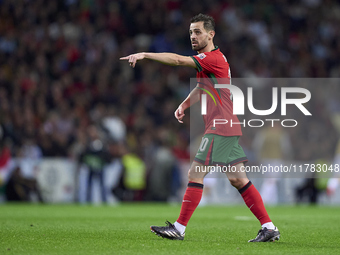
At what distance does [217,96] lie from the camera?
6.21 metres

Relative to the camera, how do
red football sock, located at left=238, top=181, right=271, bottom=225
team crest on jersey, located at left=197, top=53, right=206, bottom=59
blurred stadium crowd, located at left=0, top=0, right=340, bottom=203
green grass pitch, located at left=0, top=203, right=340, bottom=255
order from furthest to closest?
blurred stadium crowd, located at left=0, top=0, right=340, bottom=203
red football sock, located at left=238, top=181, right=271, bottom=225
team crest on jersey, located at left=197, top=53, right=206, bottom=59
green grass pitch, located at left=0, top=203, right=340, bottom=255

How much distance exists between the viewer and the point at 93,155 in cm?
1477

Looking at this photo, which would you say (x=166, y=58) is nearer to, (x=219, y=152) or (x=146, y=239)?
(x=219, y=152)

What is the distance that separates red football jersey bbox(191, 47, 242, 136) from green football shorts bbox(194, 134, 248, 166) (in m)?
0.06

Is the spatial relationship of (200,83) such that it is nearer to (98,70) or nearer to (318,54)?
(98,70)

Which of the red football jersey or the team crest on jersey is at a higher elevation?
the team crest on jersey

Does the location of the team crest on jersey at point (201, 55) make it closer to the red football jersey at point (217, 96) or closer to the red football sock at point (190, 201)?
the red football jersey at point (217, 96)

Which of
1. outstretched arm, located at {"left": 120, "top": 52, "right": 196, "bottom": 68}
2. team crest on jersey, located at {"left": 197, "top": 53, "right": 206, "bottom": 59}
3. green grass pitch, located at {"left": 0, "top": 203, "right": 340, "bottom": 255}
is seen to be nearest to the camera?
green grass pitch, located at {"left": 0, "top": 203, "right": 340, "bottom": 255}

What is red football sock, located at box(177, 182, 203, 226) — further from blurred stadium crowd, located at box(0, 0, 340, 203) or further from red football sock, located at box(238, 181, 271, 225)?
blurred stadium crowd, located at box(0, 0, 340, 203)

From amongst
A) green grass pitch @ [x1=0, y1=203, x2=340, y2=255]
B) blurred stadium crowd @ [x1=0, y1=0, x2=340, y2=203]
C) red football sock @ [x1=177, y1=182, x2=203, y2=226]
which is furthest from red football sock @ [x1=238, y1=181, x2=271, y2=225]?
blurred stadium crowd @ [x1=0, y1=0, x2=340, y2=203]

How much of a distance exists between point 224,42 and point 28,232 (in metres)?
13.5

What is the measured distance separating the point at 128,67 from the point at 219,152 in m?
12.4

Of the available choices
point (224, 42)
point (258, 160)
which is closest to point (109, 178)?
point (258, 160)

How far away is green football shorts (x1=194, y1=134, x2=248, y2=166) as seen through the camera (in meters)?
6.10
